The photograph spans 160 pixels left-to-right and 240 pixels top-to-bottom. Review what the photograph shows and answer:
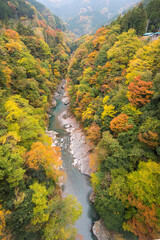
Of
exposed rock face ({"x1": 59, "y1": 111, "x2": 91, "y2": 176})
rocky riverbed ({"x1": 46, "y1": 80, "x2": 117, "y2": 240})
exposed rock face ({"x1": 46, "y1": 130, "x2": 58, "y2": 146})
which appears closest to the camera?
rocky riverbed ({"x1": 46, "y1": 80, "x2": 117, "y2": 240})

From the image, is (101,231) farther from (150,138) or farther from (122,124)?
(122,124)

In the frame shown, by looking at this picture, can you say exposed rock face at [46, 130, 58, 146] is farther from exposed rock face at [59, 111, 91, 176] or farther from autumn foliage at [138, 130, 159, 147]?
autumn foliage at [138, 130, 159, 147]

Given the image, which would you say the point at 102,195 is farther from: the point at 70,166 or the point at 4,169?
the point at 4,169

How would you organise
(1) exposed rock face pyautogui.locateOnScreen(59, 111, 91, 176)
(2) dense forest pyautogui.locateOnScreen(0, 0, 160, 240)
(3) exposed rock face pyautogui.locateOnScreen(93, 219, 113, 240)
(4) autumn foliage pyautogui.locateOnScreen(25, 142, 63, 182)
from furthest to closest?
(1) exposed rock face pyautogui.locateOnScreen(59, 111, 91, 176), (3) exposed rock face pyautogui.locateOnScreen(93, 219, 113, 240), (4) autumn foliage pyautogui.locateOnScreen(25, 142, 63, 182), (2) dense forest pyautogui.locateOnScreen(0, 0, 160, 240)

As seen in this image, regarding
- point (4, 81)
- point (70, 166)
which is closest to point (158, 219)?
point (70, 166)

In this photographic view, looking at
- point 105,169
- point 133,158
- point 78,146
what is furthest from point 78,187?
point 133,158

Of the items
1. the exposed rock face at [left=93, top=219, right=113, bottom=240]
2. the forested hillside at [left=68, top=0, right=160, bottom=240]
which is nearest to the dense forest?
the forested hillside at [left=68, top=0, right=160, bottom=240]
